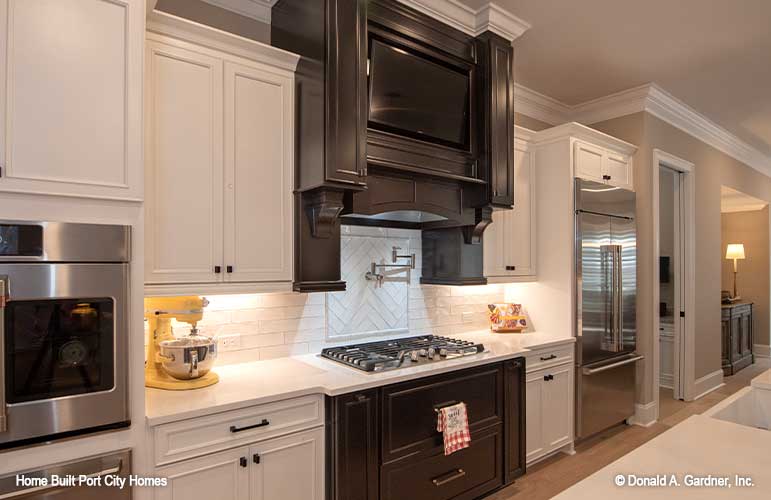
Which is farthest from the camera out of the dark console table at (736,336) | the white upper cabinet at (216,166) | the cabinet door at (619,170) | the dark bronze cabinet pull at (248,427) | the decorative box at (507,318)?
the dark console table at (736,336)

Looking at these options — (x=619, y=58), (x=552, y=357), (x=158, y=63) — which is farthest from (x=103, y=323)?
(x=619, y=58)

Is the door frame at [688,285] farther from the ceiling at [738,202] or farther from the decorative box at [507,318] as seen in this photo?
the decorative box at [507,318]

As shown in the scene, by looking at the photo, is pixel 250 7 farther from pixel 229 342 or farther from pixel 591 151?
pixel 591 151

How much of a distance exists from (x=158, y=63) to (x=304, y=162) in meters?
0.79

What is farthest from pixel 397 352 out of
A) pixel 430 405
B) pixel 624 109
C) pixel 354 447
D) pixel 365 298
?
pixel 624 109

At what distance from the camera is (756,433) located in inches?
62.5

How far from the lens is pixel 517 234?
3.71 metres

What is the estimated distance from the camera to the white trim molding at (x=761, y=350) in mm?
6992

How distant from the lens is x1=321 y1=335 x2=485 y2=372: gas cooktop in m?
2.53

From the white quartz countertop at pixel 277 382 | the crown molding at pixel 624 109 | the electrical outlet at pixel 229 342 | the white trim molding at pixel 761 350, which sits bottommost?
the white trim molding at pixel 761 350

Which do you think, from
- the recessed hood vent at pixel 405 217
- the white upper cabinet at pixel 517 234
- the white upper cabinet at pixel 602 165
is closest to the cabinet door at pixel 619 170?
the white upper cabinet at pixel 602 165

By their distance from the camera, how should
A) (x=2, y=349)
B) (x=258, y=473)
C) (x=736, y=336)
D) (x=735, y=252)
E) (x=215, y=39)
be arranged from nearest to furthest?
(x=2, y=349), (x=258, y=473), (x=215, y=39), (x=736, y=336), (x=735, y=252)

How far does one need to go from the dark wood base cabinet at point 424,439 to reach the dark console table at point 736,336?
4.67 meters

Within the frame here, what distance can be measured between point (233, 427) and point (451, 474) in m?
1.35
